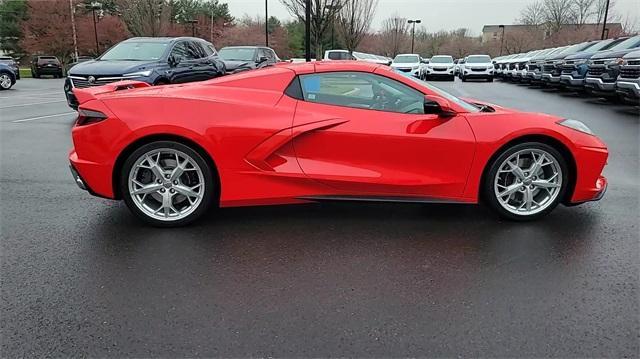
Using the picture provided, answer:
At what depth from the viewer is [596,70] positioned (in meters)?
13.3

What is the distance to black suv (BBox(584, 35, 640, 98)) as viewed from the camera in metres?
12.3

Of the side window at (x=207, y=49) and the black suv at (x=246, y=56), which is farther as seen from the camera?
the black suv at (x=246, y=56)

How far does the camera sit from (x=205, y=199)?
3.99 metres

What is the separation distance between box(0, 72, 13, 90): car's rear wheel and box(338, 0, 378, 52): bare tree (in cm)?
1725

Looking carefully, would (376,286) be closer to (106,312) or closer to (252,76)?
(106,312)

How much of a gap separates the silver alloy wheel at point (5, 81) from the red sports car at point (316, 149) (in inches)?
789

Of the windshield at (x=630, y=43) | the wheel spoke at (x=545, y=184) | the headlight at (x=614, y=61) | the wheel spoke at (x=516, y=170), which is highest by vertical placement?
the windshield at (x=630, y=43)

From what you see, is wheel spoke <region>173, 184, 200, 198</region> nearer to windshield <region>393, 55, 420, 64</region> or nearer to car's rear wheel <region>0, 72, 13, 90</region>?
car's rear wheel <region>0, 72, 13, 90</region>

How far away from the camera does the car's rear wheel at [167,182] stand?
12.9 feet

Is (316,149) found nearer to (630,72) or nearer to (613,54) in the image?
(630,72)

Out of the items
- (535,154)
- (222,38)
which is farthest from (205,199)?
(222,38)

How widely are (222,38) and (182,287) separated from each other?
7141cm

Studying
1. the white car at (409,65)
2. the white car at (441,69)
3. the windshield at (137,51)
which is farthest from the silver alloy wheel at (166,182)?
the white car at (441,69)

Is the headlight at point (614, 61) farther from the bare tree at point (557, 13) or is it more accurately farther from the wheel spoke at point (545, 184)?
the bare tree at point (557, 13)
